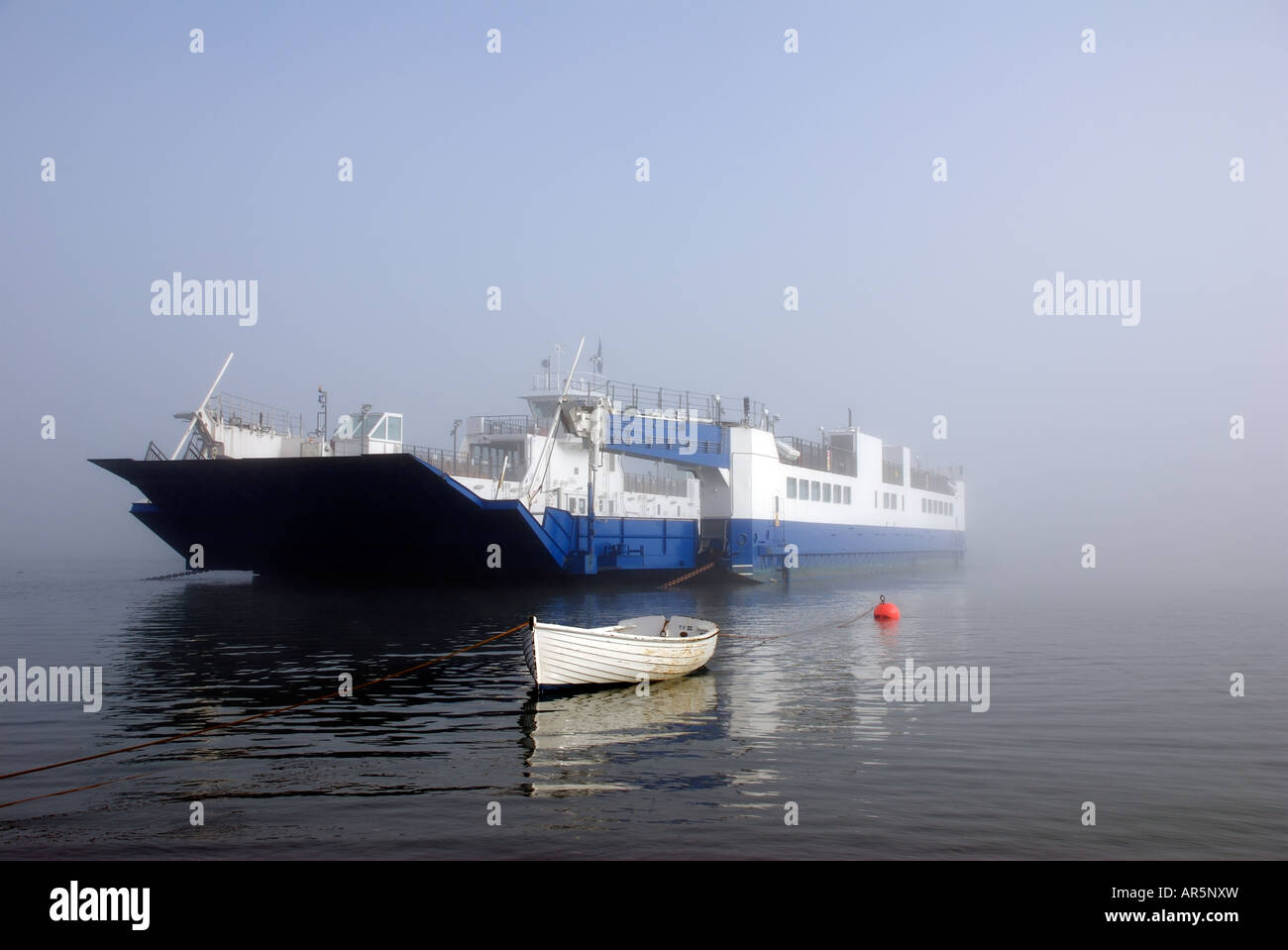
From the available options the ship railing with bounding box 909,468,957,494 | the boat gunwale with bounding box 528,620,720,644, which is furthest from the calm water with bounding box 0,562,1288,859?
the ship railing with bounding box 909,468,957,494

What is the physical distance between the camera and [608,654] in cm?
1712

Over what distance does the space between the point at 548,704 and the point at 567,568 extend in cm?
2209

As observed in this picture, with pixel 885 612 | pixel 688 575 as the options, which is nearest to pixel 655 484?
pixel 688 575

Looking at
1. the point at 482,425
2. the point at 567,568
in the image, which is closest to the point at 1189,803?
the point at 567,568

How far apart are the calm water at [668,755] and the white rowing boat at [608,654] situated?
0.40 meters

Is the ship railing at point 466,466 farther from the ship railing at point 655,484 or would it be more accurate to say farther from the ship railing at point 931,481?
the ship railing at point 931,481

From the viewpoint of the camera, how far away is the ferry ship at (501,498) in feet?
110
